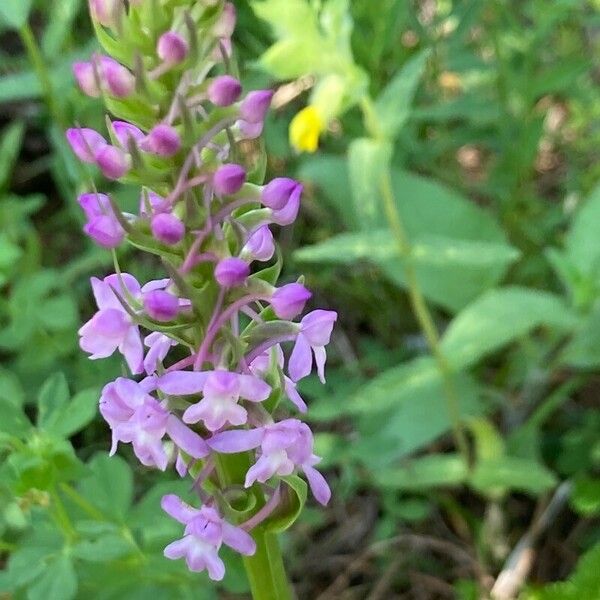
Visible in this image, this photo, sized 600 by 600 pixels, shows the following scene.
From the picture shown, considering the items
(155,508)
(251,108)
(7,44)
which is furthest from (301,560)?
(7,44)

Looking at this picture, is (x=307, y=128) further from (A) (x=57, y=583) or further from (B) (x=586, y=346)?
(A) (x=57, y=583)

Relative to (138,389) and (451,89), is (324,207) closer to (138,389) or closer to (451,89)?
Result: (451,89)

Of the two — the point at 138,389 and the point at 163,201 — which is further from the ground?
the point at 163,201

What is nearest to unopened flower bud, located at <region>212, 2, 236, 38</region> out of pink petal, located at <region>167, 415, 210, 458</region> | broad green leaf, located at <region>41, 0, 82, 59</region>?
pink petal, located at <region>167, 415, 210, 458</region>

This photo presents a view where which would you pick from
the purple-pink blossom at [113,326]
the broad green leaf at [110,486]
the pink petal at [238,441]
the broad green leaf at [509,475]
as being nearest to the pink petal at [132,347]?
the purple-pink blossom at [113,326]

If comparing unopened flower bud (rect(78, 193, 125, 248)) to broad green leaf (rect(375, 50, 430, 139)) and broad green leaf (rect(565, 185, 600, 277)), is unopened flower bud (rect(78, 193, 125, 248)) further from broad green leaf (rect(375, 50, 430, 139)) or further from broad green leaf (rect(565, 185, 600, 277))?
broad green leaf (rect(565, 185, 600, 277))

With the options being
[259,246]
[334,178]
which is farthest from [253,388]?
[334,178]
